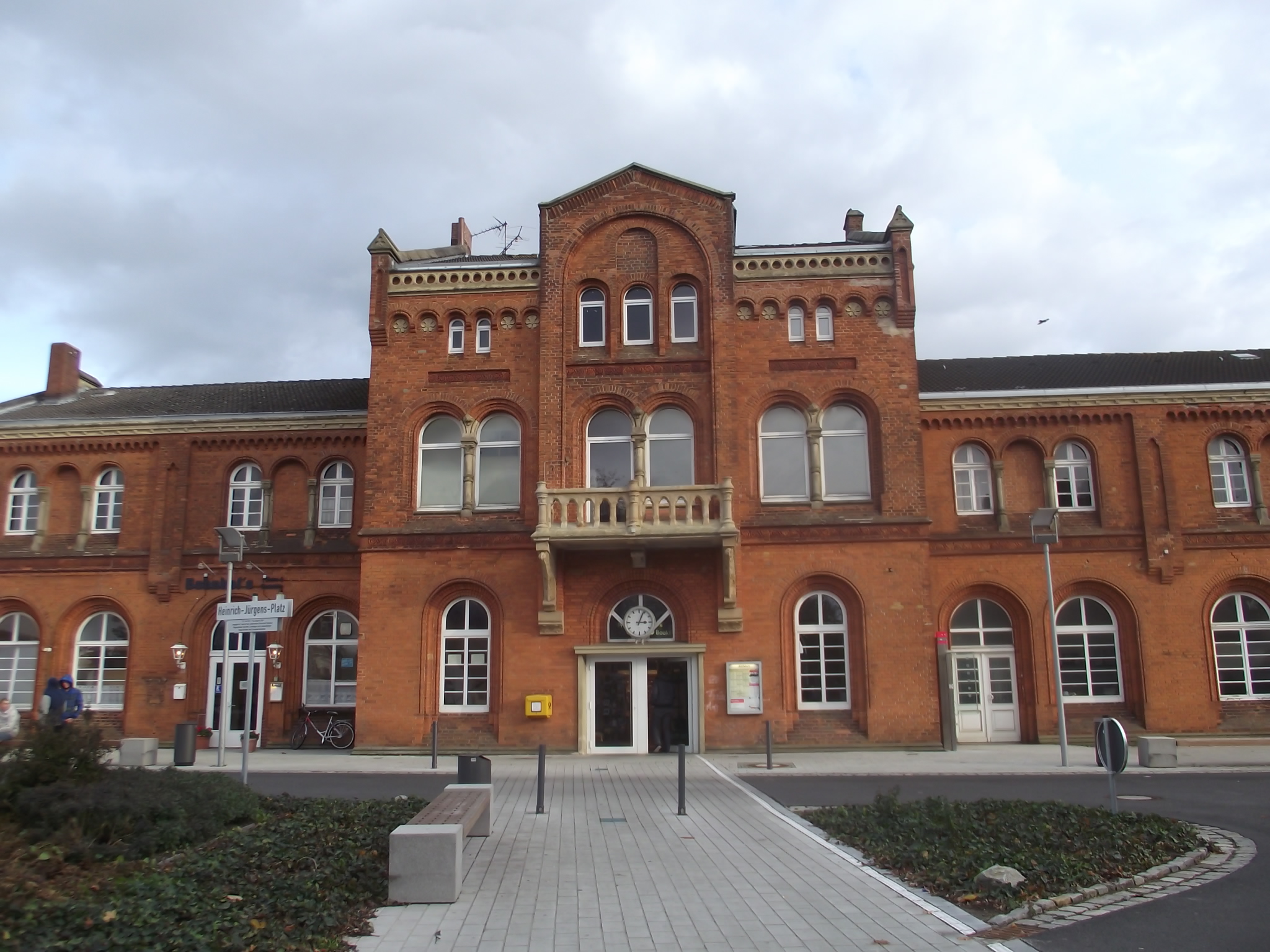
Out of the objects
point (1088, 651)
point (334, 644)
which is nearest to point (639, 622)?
point (334, 644)

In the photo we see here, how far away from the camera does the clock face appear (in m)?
22.8

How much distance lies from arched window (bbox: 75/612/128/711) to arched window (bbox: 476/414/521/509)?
10.5 metres

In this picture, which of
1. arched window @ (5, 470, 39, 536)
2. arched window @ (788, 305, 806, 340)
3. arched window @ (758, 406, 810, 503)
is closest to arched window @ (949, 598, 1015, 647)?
arched window @ (758, 406, 810, 503)

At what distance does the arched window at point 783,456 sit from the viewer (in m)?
23.4

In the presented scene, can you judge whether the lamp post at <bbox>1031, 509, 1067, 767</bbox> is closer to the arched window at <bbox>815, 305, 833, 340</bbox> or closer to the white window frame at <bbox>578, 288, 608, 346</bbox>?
the arched window at <bbox>815, 305, 833, 340</bbox>

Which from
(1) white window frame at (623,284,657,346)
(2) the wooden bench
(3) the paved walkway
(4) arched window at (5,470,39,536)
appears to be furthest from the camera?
(4) arched window at (5,470,39,536)

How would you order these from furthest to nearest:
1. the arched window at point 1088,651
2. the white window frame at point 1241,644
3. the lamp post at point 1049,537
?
the arched window at point 1088,651 < the white window frame at point 1241,644 < the lamp post at point 1049,537

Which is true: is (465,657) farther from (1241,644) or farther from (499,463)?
(1241,644)

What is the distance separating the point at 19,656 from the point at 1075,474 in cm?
2697

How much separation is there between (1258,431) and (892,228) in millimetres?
10489

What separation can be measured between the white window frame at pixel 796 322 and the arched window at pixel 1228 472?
35.0ft

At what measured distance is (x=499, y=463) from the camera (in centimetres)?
2388

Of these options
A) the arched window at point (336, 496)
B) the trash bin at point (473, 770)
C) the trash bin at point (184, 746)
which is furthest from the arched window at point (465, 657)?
the trash bin at point (473, 770)

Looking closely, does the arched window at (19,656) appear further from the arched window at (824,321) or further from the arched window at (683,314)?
the arched window at (824,321)
